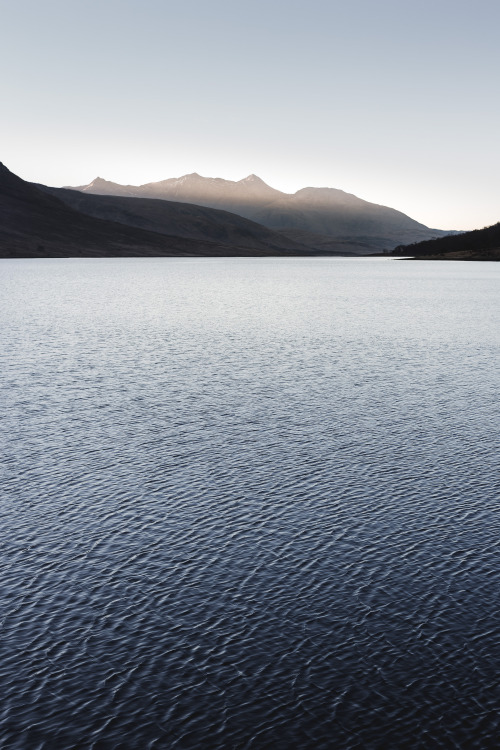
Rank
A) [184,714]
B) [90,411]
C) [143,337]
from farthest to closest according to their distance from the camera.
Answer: [143,337] < [90,411] < [184,714]

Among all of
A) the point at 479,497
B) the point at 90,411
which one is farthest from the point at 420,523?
the point at 90,411

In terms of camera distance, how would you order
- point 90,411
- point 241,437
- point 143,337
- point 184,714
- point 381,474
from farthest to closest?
point 143,337 → point 90,411 → point 241,437 → point 381,474 → point 184,714

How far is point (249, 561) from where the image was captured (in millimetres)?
22484

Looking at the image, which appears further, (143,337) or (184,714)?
(143,337)

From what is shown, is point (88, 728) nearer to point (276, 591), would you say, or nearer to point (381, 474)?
point (276, 591)

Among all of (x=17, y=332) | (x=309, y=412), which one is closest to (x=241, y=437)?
(x=309, y=412)

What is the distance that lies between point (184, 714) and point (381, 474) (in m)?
16.7

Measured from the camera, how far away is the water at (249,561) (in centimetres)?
1555

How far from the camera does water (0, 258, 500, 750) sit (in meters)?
15.5

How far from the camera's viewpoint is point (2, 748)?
1441 cm

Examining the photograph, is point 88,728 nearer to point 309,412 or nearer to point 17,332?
point 309,412

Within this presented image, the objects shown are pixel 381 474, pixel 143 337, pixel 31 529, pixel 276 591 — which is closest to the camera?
pixel 276 591

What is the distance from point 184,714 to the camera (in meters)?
15.4

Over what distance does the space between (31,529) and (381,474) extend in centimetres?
1339
